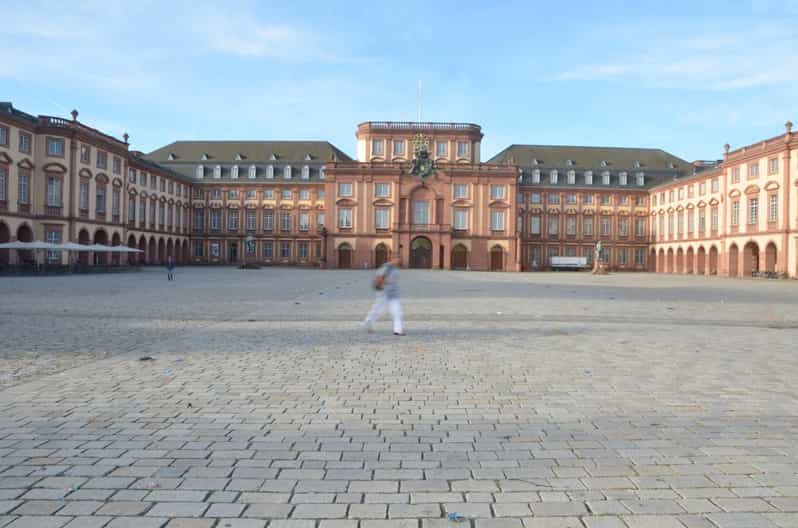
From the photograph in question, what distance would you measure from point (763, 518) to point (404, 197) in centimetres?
6251

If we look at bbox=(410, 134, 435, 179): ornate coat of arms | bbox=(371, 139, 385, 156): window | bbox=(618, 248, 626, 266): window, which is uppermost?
bbox=(371, 139, 385, 156): window

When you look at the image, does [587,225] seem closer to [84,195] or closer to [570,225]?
[570,225]

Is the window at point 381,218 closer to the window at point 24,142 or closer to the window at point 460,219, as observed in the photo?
the window at point 460,219

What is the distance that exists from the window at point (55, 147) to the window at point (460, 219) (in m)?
39.9

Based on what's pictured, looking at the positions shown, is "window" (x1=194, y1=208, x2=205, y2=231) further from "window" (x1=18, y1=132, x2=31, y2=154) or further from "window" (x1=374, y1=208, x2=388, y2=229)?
"window" (x1=18, y1=132, x2=31, y2=154)

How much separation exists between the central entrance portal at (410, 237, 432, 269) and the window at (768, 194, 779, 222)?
110 ft

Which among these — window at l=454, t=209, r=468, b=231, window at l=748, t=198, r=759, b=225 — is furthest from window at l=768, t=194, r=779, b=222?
window at l=454, t=209, r=468, b=231

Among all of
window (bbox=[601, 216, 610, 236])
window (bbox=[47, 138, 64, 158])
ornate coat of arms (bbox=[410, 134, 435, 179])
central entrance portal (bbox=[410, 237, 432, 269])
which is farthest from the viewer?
window (bbox=[601, 216, 610, 236])

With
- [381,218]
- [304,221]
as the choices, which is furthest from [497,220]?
[304,221]

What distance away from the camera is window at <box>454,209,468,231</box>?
215ft

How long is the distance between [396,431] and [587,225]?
7327 centimetres

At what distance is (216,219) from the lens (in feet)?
241

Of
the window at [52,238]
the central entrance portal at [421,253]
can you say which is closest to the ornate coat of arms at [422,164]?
the central entrance portal at [421,253]

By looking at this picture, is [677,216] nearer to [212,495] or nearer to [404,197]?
[404,197]
